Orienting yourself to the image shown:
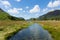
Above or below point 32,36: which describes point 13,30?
above

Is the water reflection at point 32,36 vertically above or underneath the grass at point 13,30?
underneath

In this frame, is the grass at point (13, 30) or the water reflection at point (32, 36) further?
the grass at point (13, 30)

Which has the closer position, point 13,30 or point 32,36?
point 32,36

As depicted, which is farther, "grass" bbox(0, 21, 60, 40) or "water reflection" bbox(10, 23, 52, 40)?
"grass" bbox(0, 21, 60, 40)

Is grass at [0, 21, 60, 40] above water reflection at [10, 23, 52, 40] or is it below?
above
